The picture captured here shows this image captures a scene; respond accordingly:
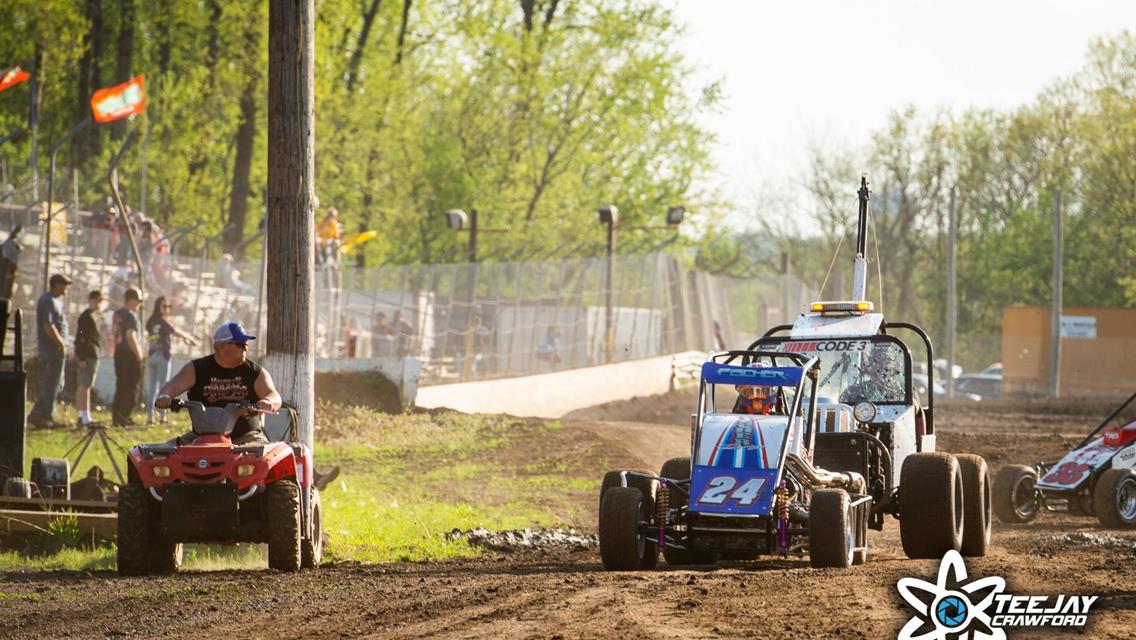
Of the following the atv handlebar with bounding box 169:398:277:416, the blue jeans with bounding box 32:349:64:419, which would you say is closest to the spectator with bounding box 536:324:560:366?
the blue jeans with bounding box 32:349:64:419

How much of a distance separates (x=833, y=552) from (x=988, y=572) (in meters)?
1.11

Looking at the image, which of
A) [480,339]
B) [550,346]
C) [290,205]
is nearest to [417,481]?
[290,205]

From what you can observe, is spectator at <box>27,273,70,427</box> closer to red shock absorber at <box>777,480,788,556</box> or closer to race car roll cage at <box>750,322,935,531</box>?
race car roll cage at <box>750,322,935,531</box>

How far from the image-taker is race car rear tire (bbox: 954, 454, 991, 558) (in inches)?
536

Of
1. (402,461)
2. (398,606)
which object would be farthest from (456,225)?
(398,606)

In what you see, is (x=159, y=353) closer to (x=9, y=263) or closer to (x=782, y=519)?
(x=9, y=263)

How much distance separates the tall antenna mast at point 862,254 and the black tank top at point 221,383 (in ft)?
23.0

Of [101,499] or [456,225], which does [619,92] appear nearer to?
[456,225]

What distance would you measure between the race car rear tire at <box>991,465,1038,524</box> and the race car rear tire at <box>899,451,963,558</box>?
5.48 m

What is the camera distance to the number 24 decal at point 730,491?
11.8 meters

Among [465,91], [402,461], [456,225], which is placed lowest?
[402,461]

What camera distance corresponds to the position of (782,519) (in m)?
11.7

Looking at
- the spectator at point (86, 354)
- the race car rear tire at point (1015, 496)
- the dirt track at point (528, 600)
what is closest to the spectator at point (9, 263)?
the spectator at point (86, 354)

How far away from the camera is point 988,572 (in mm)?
11656
